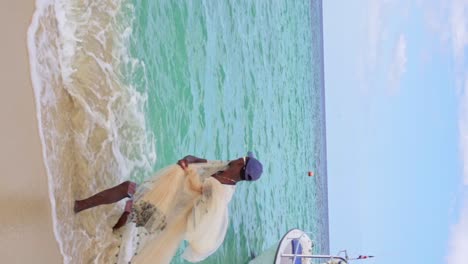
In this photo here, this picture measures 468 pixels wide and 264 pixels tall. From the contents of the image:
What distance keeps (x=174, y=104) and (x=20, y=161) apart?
3.90 m

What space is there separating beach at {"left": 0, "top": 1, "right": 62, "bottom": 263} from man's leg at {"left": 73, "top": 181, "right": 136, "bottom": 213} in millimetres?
455

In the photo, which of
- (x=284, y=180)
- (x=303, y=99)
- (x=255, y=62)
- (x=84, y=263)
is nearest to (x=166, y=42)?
(x=84, y=263)

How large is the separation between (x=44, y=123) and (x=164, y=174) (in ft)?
3.51

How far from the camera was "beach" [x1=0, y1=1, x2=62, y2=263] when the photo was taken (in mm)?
3738

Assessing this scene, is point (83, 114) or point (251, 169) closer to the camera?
point (251, 169)

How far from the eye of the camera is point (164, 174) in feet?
15.9

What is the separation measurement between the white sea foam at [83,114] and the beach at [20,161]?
12 centimetres

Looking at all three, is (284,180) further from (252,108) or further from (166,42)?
(166,42)

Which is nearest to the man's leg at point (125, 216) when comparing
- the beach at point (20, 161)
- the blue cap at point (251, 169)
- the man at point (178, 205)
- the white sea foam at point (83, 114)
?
the man at point (178, 205)

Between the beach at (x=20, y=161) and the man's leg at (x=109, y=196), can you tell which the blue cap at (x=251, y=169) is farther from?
the beach at (x=20, y=161)

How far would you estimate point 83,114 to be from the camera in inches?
202

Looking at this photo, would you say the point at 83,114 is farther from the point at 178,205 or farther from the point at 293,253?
the point at 293,253

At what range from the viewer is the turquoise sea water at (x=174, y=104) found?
4941 millimetres

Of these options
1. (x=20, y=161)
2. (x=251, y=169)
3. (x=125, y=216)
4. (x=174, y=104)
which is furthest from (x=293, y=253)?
(x=20, y=161)
